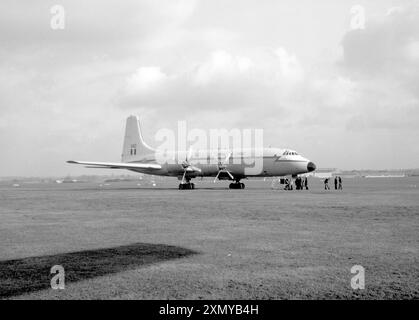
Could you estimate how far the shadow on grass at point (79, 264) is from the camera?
7848 millimetres

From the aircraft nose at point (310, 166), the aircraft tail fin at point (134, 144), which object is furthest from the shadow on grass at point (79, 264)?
the aircraft tail fin at point (134, 144)

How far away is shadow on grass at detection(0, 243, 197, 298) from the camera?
7848mm

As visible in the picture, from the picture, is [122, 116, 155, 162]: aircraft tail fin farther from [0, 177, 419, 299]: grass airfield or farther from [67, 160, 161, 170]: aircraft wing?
[0, 177, 419, 299]: grass airfield

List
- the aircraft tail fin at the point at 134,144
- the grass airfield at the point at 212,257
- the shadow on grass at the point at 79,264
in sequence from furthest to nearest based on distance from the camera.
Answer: the aircraft tail fin at the point at 134,144, the shadow on grass at the point at 79,264, the grass airfield at the point at 212,257

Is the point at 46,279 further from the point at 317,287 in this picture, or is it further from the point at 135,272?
the point at 317,287

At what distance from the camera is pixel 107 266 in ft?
30.5

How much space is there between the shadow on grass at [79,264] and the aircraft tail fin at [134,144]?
47.0m

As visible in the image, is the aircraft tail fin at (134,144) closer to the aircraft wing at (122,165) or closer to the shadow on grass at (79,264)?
the aircraft wing at (122,165)

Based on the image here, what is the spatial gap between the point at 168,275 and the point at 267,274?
1938 millimetres

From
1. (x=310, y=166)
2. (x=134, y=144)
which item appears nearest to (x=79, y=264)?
(x=310, y=166)

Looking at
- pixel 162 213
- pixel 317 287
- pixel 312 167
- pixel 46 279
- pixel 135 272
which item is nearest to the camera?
pixel 317 287

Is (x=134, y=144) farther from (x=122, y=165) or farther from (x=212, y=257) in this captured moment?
(x=212, y=257)

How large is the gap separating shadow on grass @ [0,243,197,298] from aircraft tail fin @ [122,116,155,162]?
47028mm

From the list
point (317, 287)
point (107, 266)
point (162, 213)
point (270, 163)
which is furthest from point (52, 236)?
point (270, 163)
